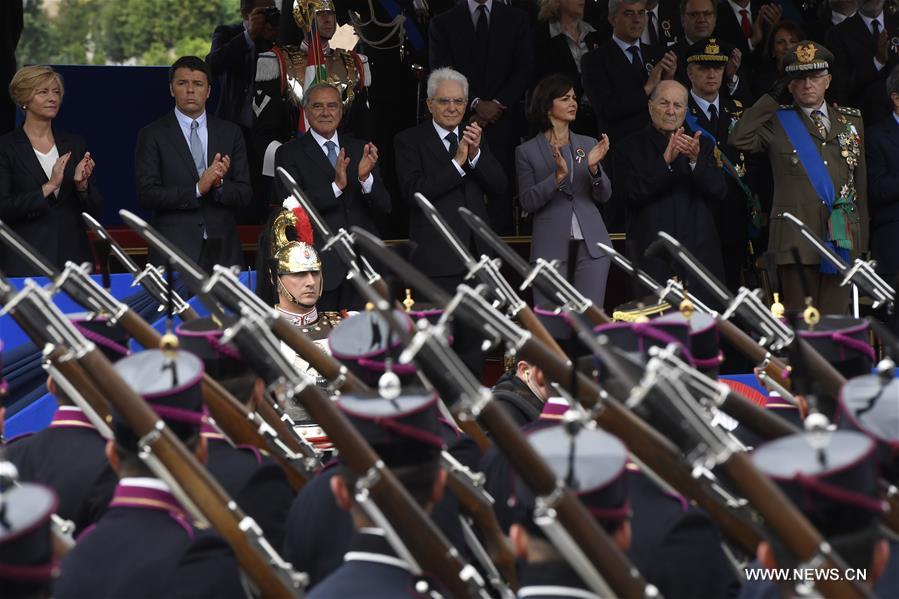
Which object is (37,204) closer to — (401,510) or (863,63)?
(863,63)

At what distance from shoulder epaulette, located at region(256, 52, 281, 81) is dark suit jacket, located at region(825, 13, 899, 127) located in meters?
4.18

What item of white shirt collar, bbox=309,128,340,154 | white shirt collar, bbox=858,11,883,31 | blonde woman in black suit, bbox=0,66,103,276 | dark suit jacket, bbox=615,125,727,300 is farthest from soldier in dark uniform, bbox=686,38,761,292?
blonde woman in black suit, bbox=0,66,103,276

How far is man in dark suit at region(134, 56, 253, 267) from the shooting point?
9.25 meters

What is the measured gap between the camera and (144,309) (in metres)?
7.97

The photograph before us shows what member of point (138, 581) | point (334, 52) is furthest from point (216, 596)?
point (334, 52)

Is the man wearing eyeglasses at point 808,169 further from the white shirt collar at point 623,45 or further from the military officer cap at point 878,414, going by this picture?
the military officer cap at point 878,414

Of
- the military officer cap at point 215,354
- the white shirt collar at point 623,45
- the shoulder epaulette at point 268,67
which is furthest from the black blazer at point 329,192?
the military officer cap at point 215,354

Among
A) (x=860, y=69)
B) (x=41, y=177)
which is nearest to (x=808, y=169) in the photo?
(x=860, y=69)

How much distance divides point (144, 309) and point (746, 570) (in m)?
4.60

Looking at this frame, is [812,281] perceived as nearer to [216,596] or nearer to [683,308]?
[683,308]

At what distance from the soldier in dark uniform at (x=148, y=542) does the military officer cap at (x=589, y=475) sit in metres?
0.80

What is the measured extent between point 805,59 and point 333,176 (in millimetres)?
3242

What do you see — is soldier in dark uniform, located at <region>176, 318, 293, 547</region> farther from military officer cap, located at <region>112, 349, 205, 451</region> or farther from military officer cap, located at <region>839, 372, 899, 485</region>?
military officer cap, located at <region>839, 372, 899, 485</region>

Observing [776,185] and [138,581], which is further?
[776,185]
